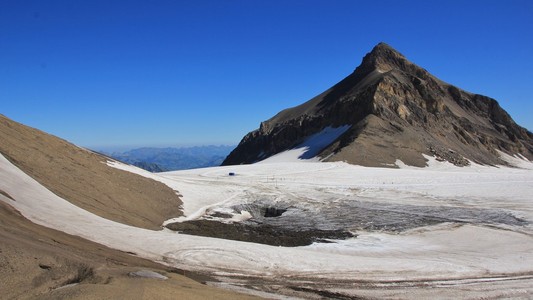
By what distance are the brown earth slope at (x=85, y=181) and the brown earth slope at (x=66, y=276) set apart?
379 inches

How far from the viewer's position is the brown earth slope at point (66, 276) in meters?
8.46

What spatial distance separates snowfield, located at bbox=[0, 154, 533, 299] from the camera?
45.6 feet

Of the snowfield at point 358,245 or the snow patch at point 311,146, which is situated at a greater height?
the snow patch at point 311,146

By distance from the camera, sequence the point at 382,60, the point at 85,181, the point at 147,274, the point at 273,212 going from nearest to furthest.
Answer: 1. the point at 147,274
2. the point at 85,181
3. the point at 273,212
4. the point at 382,60

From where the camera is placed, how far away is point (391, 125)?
97.0 meters

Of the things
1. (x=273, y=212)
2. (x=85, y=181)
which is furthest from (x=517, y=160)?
(x=85, y=181)

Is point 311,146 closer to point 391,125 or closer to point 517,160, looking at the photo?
point 391,125

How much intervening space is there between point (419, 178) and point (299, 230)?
32970 millimetres

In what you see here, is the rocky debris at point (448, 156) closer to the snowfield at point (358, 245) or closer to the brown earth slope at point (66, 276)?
the snowfield at point (358, 245)

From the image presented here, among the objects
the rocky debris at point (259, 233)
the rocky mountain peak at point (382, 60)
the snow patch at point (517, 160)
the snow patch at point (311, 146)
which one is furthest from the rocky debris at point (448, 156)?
the rocky debris at point (259, 233)

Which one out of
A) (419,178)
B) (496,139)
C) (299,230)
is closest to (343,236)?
(299,230)

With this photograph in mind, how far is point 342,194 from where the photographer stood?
42.4 metres

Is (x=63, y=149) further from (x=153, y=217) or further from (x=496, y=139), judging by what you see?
(x=496, y=139)

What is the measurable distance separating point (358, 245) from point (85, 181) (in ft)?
56.0
